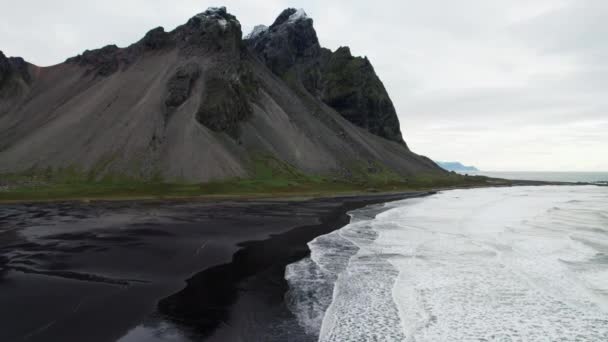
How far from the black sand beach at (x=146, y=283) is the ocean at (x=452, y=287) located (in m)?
1.67

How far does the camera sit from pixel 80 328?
39.8 ft

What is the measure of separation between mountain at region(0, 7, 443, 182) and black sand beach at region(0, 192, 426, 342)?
64.1 metres

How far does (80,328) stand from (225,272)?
8.30 meters

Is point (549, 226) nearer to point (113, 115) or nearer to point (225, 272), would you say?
point (225, 272)

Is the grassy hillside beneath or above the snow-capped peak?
beneath

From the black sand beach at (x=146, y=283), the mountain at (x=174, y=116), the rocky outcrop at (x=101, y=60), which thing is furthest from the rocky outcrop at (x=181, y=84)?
the black sand beach at (x=146, y=283)

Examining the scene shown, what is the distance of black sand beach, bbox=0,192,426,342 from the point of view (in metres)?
12.3

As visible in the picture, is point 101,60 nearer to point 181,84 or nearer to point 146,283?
point 181,84

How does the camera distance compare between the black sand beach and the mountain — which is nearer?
the black sand beach

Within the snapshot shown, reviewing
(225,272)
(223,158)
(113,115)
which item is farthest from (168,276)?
(113,115)

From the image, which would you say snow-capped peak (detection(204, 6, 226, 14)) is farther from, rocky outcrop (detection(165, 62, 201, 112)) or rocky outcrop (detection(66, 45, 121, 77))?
rocky outcrop (detection(66, 45, 121, 77))

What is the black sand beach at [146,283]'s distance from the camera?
12.3 metres

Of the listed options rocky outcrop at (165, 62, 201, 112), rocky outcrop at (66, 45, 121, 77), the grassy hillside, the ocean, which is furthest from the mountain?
the ocean

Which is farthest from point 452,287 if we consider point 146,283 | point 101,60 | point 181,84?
point 101,60
